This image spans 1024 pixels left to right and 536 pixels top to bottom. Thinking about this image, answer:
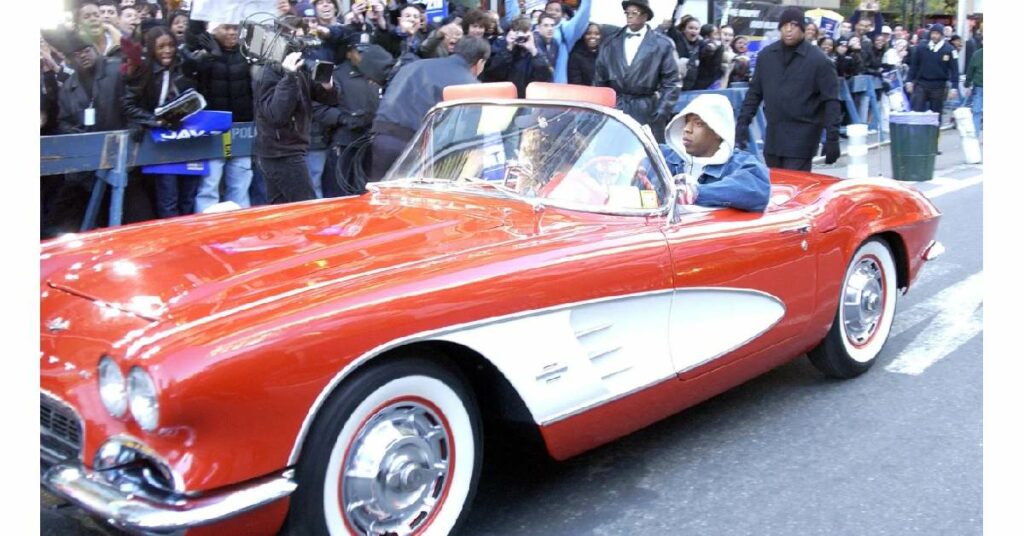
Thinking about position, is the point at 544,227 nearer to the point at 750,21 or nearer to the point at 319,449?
the point at 319,449

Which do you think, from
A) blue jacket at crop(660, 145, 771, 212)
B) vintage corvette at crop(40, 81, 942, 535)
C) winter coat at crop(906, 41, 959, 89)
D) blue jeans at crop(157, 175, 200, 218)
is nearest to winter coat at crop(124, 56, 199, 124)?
blue jeans at crop(157, 175, 200, 218)

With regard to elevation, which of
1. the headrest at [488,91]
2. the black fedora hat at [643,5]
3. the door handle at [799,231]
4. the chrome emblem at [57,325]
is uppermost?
the black fedora hat at [643,5]

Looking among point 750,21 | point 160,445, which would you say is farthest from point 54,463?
point 750,21

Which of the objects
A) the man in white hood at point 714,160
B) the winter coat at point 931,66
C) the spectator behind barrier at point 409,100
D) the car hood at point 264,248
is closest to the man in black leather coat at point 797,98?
the spectator behind barrier at point 409,100

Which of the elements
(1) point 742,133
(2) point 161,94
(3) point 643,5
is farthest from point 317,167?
(1) point 742,133

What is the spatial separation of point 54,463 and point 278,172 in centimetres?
407

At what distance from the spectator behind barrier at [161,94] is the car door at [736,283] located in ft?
14.1

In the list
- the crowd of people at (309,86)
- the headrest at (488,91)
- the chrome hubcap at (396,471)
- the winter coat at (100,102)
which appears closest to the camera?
the chrome hubcap at (396,471)

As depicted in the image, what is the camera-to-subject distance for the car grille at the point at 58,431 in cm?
262

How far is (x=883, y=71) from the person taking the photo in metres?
16.1

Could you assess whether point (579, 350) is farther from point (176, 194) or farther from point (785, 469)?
point (176, 194)

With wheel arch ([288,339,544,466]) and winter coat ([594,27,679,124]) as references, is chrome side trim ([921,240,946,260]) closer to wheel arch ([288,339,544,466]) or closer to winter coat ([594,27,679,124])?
wheel arch ([288,339,544,466])

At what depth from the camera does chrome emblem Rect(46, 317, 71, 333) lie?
2.81 metres

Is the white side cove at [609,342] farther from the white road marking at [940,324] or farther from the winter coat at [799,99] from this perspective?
the winter coat at [799,99]
